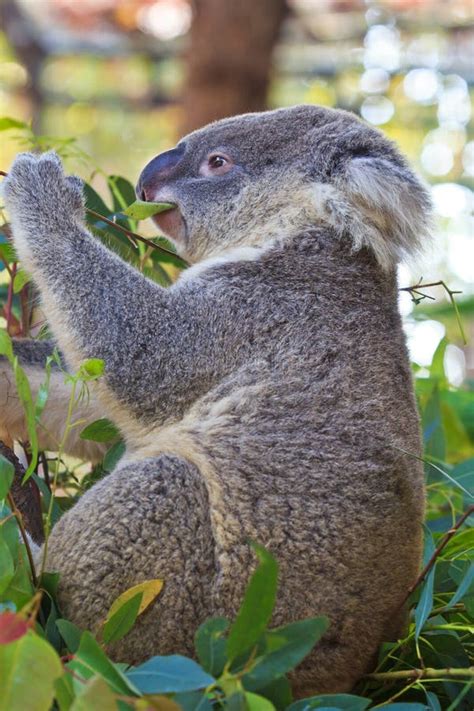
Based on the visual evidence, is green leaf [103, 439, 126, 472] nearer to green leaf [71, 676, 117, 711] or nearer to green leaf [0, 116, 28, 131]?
green leaf [0, 116, 28, 131]

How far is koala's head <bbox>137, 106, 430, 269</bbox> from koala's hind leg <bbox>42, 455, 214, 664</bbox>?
0.94m

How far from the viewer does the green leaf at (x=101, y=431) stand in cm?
247

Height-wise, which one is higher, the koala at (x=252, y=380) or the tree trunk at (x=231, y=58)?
the tree trunk at (x=231, y=58)

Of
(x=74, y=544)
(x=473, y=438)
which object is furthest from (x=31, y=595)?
(x=473, y=438)

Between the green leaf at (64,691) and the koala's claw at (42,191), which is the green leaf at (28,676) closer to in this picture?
the green leaf at (64,691)

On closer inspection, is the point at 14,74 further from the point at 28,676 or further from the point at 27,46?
the point at 28,676

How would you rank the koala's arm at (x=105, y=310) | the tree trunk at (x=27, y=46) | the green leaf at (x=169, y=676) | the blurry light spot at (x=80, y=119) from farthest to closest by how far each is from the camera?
the blurry light spot at (x=80, y=119)
the tree trunk at (x=27, y=46)
the koala's arm at (x=105, y=310)
the green leaf at (x=169, y=676)

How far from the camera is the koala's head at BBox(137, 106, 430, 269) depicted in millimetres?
2674

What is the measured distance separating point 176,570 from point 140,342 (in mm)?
674

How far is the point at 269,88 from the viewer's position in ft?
24.1

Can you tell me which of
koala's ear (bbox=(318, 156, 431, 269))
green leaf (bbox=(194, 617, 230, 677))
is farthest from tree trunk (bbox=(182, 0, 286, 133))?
green leaf (bbox=(194, 617, 230, 677))

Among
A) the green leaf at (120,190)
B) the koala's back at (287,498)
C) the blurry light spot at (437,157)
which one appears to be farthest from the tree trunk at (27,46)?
the koala's back at (287,498)

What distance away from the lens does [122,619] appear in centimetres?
184

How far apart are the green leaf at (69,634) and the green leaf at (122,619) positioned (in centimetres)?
7
